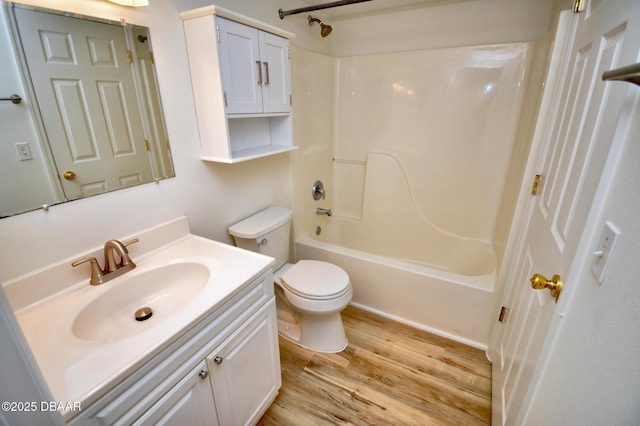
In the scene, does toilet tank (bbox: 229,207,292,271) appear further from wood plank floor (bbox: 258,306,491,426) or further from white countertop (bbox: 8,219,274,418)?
wood plank floor (bbox: 258,306,491,426)

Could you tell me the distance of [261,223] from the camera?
173 centimetres

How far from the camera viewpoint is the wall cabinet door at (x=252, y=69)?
126 cm

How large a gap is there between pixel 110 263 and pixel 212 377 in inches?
22.8

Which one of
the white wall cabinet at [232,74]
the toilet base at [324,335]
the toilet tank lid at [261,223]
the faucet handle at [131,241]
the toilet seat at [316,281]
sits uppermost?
the white wall cabinet at [232,74]

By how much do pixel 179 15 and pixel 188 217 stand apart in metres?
0.89

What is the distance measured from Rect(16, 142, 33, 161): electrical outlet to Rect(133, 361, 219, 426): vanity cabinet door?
84 cm

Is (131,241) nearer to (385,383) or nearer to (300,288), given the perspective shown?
(300,288)

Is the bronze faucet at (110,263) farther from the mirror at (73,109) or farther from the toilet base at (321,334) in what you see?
the toilet base at (321,334)

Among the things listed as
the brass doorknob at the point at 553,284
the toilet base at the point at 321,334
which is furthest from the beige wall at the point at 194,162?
the brass doorknob at the point at 553,284

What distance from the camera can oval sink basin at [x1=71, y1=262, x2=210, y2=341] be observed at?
0.98 metres

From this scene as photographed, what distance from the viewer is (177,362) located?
2.85 ft

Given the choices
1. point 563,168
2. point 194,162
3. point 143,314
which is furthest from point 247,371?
point 563,168

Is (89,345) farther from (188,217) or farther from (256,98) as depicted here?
(256,98)

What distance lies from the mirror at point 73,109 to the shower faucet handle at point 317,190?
134 cm
